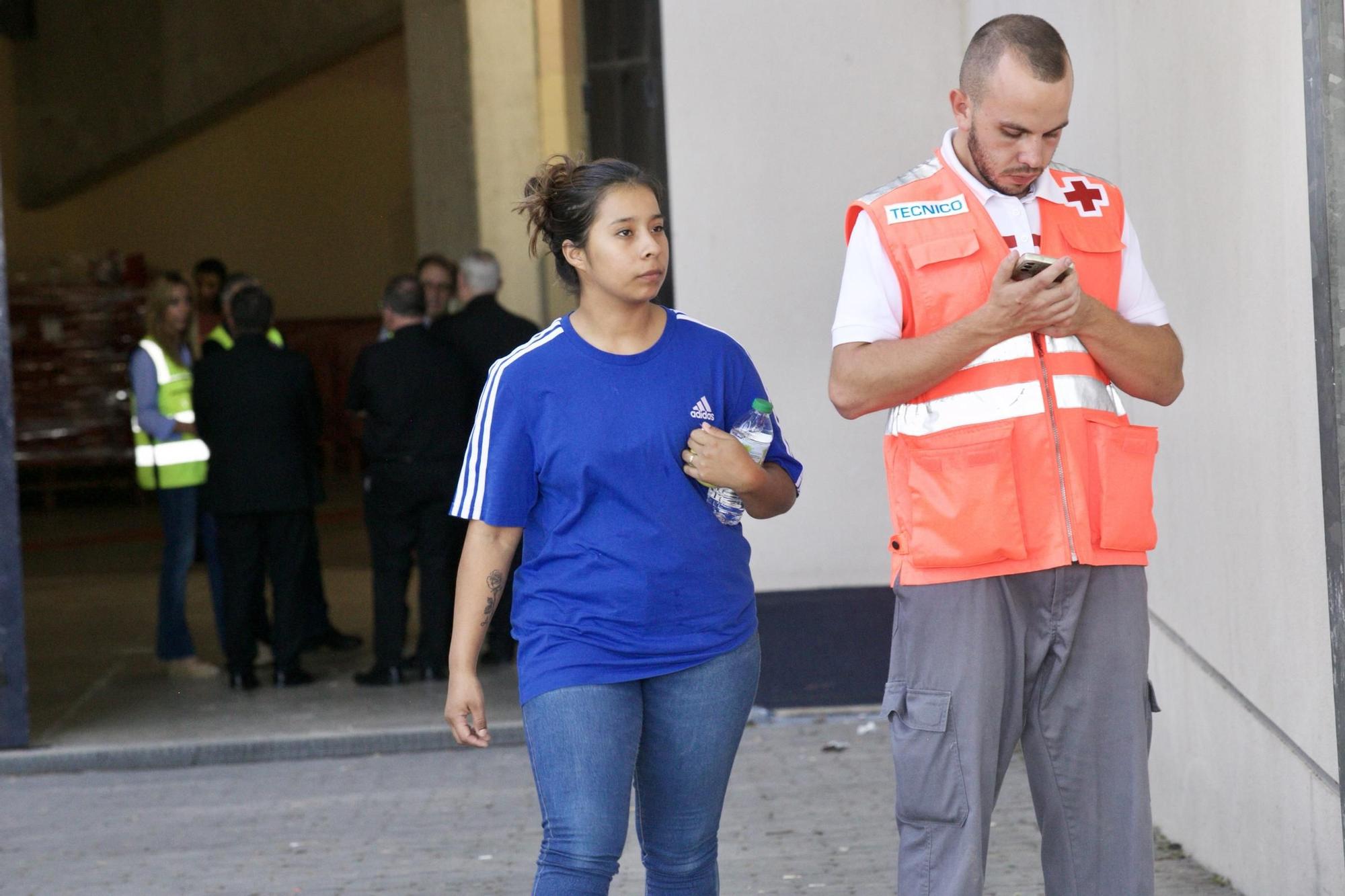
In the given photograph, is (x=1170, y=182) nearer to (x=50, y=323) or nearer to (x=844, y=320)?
(x=844, y=320)

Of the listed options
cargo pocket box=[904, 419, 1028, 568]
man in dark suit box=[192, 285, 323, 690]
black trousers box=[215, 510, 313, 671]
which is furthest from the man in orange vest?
black trousers box=[215, 510, 313, 671]

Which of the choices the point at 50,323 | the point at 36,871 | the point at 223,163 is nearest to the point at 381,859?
the point at 36,871

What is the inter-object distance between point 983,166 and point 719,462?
28.2 inches

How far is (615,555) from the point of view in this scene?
9.77 ft

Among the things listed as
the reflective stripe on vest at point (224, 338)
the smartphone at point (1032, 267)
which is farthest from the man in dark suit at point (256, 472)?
the smartphone at point (1032, 267)

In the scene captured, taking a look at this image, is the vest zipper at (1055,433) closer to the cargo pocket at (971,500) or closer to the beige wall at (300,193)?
the cargo pocket at (971,500)

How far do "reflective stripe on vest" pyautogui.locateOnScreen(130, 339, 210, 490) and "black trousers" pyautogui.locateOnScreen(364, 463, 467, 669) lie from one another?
86cm

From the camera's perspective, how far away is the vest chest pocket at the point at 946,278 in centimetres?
288

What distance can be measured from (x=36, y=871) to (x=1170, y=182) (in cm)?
385

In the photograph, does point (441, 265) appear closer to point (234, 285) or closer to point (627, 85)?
point (234, 285)

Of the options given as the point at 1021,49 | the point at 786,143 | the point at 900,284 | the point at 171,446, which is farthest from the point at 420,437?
the point at 1021,49

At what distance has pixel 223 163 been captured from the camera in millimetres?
19359

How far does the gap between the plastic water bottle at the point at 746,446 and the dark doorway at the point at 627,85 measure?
3315 millimetres

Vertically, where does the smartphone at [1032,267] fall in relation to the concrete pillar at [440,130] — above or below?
below
